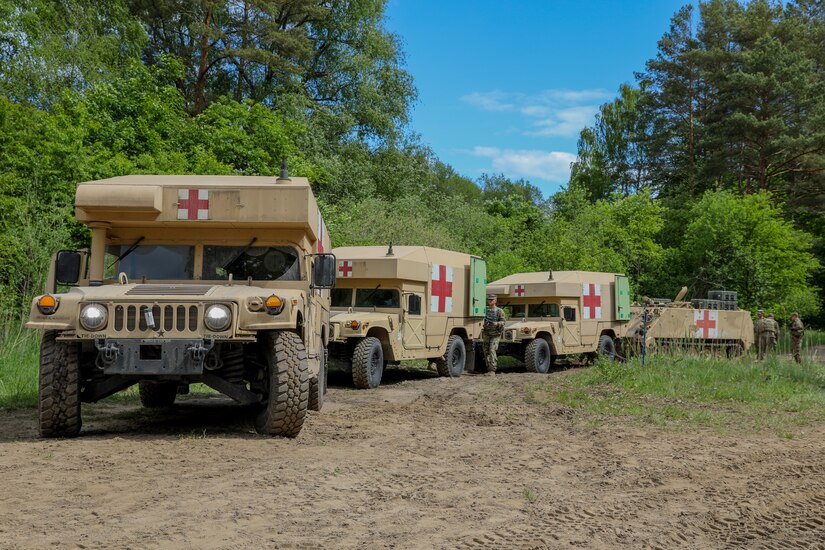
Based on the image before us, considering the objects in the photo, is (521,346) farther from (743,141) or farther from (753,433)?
(743,141)

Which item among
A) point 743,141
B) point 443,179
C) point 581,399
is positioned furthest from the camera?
point 443,179

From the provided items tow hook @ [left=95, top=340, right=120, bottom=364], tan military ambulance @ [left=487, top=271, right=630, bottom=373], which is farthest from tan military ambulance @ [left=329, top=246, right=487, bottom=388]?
tow hook @ [left=95, top=340, right=120, bottom=364]

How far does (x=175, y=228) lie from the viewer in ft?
25.0

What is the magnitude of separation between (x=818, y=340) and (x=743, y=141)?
8.76m

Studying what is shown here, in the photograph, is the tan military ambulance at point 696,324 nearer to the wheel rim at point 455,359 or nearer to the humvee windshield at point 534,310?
the humvee windshield at point 534,310

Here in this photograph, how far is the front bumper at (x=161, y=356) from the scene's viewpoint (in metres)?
6.26

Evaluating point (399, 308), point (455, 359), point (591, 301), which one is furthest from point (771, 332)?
point (399, 308)

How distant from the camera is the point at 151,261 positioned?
7.53m

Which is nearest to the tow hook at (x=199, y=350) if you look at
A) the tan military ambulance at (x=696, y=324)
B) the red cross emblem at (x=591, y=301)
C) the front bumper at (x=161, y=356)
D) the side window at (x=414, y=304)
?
the front bumper at (x=161, y=356)

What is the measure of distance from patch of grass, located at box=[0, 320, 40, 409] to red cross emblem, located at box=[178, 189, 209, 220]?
11.0 ft

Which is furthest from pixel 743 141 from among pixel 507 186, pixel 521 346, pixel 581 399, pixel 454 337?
pixel 507 186

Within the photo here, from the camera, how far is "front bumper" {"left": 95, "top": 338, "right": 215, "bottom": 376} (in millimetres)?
6262

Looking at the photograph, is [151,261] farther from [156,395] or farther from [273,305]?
[156,395]

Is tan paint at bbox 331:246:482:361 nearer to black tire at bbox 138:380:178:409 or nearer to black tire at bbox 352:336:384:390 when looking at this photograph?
black tire at bbox 352:336:384:390
